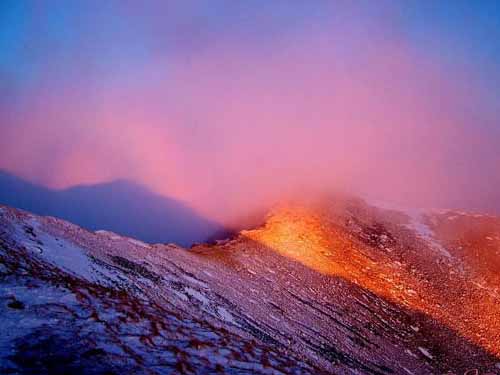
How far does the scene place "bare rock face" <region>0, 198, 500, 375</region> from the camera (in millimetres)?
7723

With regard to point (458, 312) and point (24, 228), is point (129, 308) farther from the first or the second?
point (458, 312)

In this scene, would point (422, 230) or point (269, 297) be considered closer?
point (269, 297)

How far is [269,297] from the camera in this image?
24.5 metres

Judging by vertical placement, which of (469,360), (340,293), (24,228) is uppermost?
(24,228)

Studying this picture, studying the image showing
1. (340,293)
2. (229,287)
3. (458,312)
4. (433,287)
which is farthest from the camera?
(433,287)

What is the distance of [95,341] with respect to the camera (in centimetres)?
751

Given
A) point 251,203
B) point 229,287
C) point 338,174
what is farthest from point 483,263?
point 338,174

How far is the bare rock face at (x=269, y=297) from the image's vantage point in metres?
7.72

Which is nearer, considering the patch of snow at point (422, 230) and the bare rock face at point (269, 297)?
the bare rock face at point (269, 297)

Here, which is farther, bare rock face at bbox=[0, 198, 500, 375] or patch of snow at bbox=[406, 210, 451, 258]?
patch of snow at bbox=[406, 210, 451, 258]

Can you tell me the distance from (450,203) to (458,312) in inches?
3164

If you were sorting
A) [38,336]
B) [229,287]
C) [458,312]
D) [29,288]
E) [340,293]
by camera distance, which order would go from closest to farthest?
[38,336] → [29,288] → [229,287] → [340,293] → [458,312]

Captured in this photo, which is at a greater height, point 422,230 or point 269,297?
point 422,230

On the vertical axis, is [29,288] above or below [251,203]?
above
